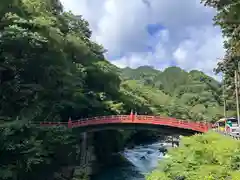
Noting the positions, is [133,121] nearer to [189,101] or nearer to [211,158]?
[211,158]

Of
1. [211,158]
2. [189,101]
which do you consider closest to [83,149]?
[211,158]

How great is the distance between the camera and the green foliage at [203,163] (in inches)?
749

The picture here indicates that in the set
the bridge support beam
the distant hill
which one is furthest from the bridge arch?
the distant hill

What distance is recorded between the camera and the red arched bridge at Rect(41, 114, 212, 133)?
148 ft

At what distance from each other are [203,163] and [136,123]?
27451mm

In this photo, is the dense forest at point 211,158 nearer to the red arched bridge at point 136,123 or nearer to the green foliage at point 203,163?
the green foliage at point 203,163

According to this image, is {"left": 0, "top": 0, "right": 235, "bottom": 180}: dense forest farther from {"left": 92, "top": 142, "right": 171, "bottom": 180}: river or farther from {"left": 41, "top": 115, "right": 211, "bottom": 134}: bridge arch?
{"left": 92, "top": 142, "right": 171, "bottom": 180}: river

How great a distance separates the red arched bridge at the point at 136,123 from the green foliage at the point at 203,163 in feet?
60.2

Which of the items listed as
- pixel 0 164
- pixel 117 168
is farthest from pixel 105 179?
pixel 0 164

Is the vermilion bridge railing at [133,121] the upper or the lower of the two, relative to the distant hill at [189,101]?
lower

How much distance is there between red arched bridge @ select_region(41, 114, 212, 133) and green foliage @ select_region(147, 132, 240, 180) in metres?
18.3

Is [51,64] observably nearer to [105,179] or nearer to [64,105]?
[64,105]

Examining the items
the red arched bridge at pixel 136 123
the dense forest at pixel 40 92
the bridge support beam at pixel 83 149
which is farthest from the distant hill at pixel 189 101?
the red arched bridge at pixel 136 123

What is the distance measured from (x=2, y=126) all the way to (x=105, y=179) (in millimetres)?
19428
